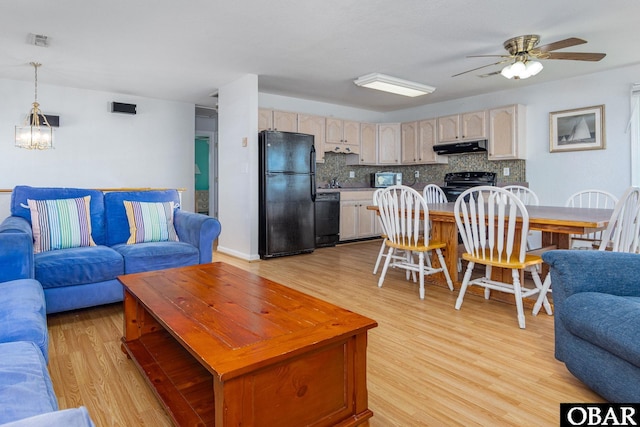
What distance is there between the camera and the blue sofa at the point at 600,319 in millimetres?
1470

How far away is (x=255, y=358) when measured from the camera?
1.18 meters

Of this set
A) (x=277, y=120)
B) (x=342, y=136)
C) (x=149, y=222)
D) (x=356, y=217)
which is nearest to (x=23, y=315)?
(x=149, y=222)

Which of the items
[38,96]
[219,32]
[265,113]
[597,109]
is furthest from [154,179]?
[597,109]

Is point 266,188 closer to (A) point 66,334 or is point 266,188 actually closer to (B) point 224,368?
(A) point 66,334

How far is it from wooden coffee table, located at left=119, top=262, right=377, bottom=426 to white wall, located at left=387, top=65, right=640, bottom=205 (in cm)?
467

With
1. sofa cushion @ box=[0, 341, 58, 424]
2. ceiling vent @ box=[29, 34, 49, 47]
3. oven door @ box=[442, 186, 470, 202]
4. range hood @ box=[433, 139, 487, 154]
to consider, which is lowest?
sofa cushion @ box=[0, 341, 58, 424]

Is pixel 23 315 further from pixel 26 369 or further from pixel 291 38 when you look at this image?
pixel 291 38

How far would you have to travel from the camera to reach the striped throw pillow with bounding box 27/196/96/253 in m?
2.89

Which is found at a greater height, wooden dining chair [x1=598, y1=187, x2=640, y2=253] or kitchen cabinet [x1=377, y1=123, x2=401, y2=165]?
kitchen cabinet [x1=377, y1=123, x2=401, y2=165]

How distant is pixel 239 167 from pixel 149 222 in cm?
189

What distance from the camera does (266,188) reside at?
4.88 metres

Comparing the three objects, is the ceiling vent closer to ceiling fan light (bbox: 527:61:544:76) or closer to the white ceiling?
the white ceiling

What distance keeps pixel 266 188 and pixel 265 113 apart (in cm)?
126

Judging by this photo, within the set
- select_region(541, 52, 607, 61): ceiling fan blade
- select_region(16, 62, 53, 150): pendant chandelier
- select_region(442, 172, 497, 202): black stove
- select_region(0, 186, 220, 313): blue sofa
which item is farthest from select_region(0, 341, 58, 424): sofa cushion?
select_region(442, 172, 497, 202): black stove
